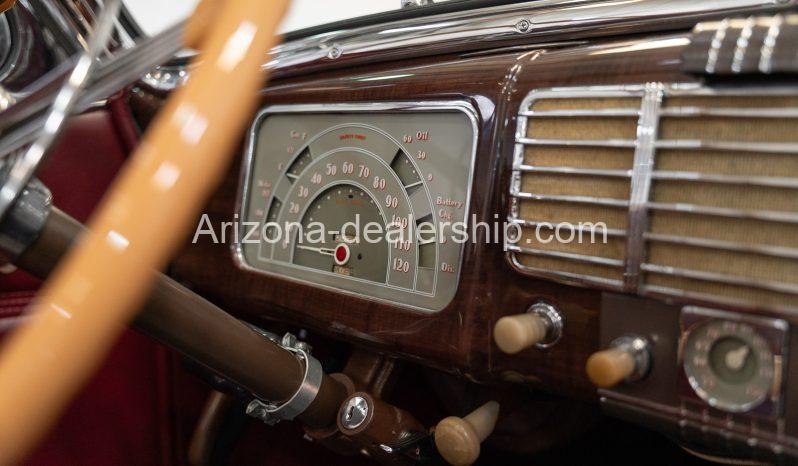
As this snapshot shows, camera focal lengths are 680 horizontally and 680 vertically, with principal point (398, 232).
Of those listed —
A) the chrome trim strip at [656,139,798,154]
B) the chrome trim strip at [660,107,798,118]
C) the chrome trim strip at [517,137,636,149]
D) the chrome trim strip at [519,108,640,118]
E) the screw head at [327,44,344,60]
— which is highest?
the screw head at [327,44,344,60]

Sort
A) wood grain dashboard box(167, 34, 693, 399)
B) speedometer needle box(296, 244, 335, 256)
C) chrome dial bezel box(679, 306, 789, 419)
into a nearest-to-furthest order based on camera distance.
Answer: chrome dial bezel box(679, 306, 789, 419) → wood grain dashboard box(167, 34, 693, 399) → speedometer needle box(296, 244, 335, 256)

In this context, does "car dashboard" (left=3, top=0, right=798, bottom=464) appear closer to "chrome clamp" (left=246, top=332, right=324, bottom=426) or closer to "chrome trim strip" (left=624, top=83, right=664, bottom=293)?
"chrome trim strip" (left=624, top=83, right=664, bottom=293)

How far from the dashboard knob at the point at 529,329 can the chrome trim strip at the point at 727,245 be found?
0.44 ft

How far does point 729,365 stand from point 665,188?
0.16 metres

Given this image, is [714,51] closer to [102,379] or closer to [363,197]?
[363,197]

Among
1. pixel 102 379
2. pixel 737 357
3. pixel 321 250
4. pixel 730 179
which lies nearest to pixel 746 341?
pixel 737 357

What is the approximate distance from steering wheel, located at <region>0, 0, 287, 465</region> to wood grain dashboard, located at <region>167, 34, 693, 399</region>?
0.43m

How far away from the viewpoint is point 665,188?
24.4 inches

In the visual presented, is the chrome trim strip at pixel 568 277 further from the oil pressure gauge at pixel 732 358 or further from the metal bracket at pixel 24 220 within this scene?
the metal bracket at pixel 24 220

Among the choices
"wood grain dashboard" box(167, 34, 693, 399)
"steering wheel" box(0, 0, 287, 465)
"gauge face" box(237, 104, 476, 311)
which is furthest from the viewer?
"gauge face" box(237, 104, 476, 311)

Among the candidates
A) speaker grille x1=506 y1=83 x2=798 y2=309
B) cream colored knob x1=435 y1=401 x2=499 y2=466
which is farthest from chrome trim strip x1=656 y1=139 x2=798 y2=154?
cream colored knob x1=435 y1=401 x2=499 y2=466

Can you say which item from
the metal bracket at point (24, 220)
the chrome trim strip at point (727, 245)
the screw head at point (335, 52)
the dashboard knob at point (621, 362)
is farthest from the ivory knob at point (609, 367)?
the screw head at point (335, 52)

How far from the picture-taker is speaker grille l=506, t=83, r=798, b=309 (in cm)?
56

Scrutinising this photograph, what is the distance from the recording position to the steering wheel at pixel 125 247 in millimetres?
287
